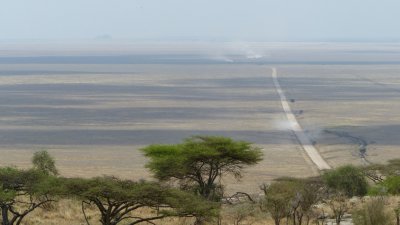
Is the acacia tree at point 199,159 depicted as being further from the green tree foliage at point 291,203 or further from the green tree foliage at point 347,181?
the green tree foliage at point 347,181

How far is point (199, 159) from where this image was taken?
83.0ft

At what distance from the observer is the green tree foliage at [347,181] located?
30.6 m

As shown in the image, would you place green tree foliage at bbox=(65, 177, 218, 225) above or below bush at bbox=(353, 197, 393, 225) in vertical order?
above

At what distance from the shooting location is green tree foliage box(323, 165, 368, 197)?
30.6 m

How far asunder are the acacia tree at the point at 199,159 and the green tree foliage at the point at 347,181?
5.40 m

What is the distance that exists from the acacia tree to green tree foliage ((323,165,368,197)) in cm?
540

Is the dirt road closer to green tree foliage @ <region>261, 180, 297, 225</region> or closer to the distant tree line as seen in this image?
the distant tree line

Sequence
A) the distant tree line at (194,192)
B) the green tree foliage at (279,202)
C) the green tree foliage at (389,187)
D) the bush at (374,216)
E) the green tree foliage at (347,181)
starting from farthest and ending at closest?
the green tree foliage at (347,181)
the green tree foliage at (389,187)
the green tree foliage at (279,202)
the bush at (374,216)
the distant tree line at (194,192)

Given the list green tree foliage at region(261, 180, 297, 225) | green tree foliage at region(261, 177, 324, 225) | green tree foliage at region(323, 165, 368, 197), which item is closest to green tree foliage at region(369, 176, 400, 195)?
green tree foliage at region(323, 165, 368, 197)

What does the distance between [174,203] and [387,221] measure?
18.4 feet

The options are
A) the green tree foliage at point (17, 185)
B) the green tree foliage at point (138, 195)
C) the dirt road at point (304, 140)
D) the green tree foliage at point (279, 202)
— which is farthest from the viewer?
the dirt road at point (304, 140)

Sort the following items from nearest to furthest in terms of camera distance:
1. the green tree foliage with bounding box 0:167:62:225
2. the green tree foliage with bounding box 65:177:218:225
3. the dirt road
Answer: the green tree foliage with bounding box 65:177:218:225
the green tree foliage with bounding box 0:167:62:225
the dirt road

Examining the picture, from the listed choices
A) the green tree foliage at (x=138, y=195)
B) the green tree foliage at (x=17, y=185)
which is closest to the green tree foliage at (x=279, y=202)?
the green tree foliage at (x=138, y=195)

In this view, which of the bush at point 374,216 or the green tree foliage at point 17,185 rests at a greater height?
the green tree foliage at point 17,185
